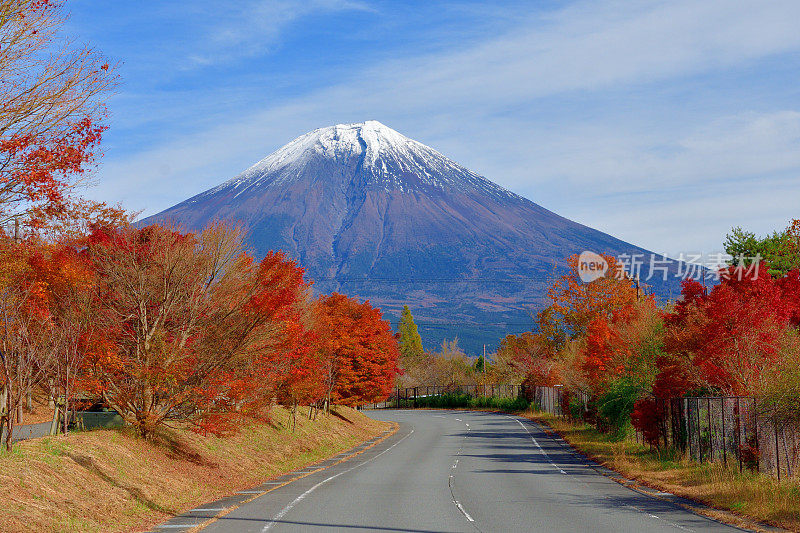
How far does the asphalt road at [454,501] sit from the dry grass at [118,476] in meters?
1.17

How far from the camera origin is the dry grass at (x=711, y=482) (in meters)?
18.2

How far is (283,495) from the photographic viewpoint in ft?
76.6

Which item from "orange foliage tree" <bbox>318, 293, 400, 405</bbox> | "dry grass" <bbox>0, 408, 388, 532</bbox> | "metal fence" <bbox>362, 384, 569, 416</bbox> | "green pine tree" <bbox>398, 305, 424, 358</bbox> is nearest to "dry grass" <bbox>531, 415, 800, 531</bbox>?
"dry grass" <bbox>0, 408, 388, 532</bbox>

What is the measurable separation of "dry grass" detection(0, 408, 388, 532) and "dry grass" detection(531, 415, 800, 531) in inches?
507

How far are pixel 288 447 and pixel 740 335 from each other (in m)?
20.6

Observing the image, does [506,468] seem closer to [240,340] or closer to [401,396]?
[240,340]

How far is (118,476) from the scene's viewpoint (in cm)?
2069

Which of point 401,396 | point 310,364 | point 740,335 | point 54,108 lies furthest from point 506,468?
point 401,396

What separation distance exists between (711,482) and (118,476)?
1606cm

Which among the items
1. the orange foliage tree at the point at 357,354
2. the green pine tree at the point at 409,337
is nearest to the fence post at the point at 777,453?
the orange foliage tree at the point at 357,354

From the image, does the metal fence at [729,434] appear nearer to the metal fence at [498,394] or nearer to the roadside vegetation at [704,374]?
the roadside vegetation at [704,374]

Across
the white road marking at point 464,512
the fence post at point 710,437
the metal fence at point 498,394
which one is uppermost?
the fence post at point 710,437

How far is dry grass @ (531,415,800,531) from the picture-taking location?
59.7 ft

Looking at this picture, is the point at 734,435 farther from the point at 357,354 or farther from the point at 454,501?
the point at 357,354
